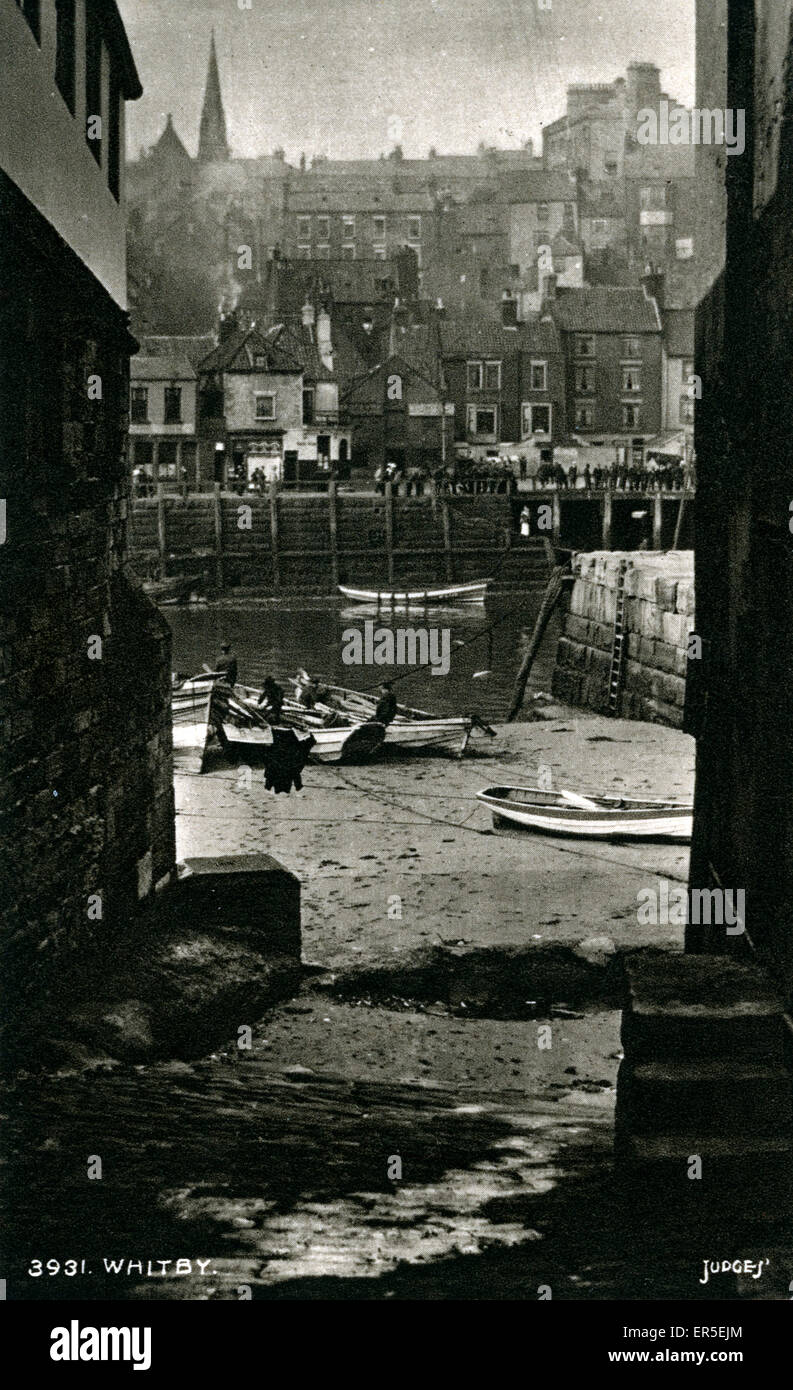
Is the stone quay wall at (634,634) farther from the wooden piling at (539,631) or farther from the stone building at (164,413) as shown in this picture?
the stone building at (164,413)

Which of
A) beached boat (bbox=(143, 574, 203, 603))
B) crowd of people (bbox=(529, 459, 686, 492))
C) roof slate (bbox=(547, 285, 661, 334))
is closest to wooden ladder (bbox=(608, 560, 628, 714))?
beached boat (bbox=(143, 574, 203, 603))

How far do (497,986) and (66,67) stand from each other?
24.8 feet

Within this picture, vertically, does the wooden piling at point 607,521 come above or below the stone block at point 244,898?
above

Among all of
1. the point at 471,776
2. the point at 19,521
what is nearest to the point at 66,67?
the point at 19,521

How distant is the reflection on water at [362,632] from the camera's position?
38062 mm

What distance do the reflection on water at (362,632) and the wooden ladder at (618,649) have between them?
3.05m

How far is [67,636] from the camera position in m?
8.02

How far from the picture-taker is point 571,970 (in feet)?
40.6

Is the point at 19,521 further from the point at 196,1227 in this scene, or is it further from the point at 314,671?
the point at 314,671

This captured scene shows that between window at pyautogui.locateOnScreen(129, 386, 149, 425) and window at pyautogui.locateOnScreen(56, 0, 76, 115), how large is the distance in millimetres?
56942

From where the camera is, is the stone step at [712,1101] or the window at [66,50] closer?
the stone step at [712,1101]

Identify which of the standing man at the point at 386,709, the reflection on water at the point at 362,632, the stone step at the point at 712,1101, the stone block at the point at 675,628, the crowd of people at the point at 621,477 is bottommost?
the reflection on water at the point at 362,632

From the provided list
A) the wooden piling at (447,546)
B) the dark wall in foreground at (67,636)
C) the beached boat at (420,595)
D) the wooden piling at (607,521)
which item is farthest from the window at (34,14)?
the wooden piling at (607,521)

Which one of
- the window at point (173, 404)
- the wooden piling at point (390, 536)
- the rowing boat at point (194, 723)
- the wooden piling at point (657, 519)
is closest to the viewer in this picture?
the rowing boat at point (194, 723)
